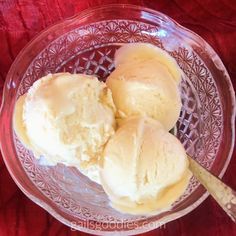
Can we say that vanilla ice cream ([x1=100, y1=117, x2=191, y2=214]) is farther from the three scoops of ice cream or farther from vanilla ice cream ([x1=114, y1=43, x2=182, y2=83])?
vanilla ice cream ([x1=114, y1=43, x2=182, y2=83])

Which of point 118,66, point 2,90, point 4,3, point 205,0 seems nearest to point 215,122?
point 118,66

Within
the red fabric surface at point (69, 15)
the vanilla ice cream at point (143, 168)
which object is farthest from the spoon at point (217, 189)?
the red fabric surface at point (69, 15)

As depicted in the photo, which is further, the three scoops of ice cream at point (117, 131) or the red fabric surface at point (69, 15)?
the red fabric surface at point (69, 15)

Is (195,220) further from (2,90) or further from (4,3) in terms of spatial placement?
(4,3)

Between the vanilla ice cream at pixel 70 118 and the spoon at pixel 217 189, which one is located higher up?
the vanilla ice cream at pixel 70 118

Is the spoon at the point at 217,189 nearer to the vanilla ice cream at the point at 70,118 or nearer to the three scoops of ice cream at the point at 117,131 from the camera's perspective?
the three scoops of ice cream at the point at 117,131
